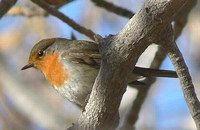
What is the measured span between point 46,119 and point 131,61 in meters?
2.81

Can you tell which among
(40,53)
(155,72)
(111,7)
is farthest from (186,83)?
(111,7)

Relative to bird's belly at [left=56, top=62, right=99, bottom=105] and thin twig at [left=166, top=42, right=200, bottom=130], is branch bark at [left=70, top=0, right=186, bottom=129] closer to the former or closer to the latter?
thin twig at [left=166, top=42, right=200, bottom=130]

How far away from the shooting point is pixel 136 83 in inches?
159

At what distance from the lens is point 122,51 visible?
9.03 feet

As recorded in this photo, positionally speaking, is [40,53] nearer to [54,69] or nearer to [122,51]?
[54,69]

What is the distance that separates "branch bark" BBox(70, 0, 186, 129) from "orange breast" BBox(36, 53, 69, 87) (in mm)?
906

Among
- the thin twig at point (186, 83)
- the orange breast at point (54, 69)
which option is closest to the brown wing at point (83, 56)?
the orange breast at point (54, 69)

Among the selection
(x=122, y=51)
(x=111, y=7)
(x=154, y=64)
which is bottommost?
(x=122, y=51)

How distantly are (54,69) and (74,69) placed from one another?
0.26 meters

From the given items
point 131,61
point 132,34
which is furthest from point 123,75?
point 132,34

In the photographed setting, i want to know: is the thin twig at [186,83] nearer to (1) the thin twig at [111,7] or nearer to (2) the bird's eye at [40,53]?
(2) the bird's eye at [40,53]

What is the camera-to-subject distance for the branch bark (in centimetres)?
259

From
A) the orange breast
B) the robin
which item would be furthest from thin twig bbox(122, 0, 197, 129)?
the orange breast

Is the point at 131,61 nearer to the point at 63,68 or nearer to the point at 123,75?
the point at 123,75
